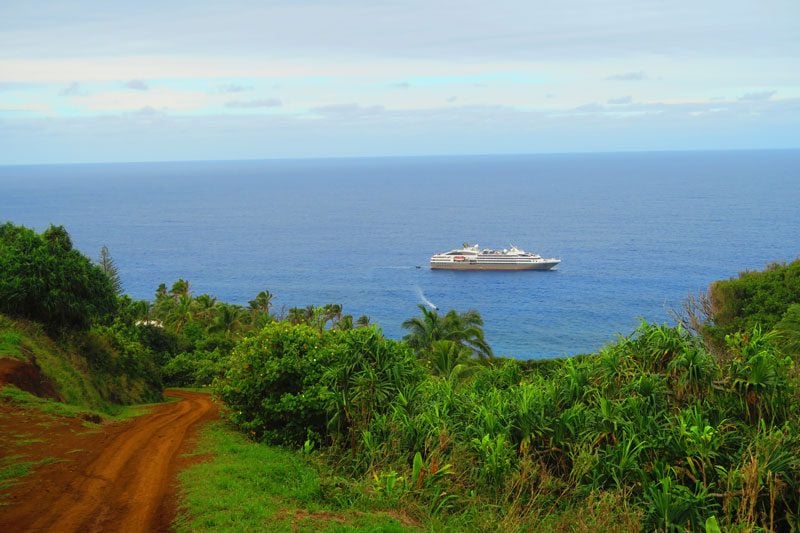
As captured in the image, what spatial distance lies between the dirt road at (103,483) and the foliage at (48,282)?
8.38m

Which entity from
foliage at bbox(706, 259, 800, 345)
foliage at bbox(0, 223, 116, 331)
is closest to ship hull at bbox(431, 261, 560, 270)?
foliage at bbox(706, 259, 800, 345)

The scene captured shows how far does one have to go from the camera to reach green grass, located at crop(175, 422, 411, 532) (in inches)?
426

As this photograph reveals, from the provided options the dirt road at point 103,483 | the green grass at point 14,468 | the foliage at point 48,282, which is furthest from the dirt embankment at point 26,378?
the green grass at point 14,468

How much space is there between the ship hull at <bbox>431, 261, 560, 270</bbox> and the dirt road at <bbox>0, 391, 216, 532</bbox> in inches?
3483

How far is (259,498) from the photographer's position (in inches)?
466

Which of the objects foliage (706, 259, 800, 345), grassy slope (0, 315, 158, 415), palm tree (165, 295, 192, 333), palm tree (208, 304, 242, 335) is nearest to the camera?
grassy slope (0, 315, 158, 415)

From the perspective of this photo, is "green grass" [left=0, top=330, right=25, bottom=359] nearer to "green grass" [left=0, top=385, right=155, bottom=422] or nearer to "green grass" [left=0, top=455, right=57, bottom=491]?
"green grass" [left=0, top=385, right=155, bottom=422]

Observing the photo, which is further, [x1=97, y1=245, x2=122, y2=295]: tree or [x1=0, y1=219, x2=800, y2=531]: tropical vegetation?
[x1=97, y1=245, x2=122, y2=295]: tree

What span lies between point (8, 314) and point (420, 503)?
1738 cm

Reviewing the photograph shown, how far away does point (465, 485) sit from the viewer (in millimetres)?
13023

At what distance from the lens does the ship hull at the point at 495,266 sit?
10231 centimetres

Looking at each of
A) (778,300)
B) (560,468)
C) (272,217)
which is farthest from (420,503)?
(272,217)

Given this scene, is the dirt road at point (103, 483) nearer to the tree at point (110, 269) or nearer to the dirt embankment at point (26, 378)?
the dirt embankment at point (26, 378)

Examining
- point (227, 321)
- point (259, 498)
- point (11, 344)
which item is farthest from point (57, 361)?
point (227, 321)
